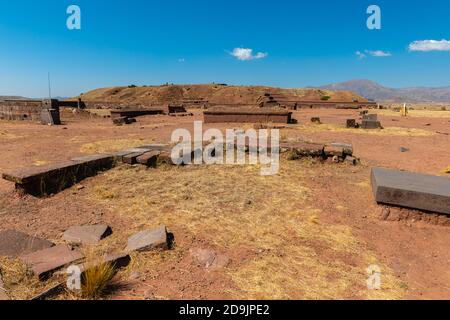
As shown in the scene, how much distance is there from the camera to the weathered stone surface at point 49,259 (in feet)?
9.62

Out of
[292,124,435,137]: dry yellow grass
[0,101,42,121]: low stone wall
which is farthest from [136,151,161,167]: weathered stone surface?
[0,101,42,121]: low stone wall

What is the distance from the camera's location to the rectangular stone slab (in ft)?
13.9

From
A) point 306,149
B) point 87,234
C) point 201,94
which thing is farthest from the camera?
point 201,94

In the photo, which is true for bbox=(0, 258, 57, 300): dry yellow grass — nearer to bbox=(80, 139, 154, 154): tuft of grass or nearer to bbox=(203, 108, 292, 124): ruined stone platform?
bbox=(80, 139, 154, 154): tuft of grass

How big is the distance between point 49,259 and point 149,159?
403 cm

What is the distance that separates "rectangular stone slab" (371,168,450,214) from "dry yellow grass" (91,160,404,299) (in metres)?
0.82

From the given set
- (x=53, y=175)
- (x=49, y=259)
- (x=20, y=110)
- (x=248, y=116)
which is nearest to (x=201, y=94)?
(x=20, y=110)

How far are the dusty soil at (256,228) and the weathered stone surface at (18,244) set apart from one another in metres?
0.26

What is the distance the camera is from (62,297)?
104 inches

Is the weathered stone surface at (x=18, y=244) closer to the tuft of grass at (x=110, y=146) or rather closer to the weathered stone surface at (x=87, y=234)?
the weathered stone surface at (x=87, y=234)

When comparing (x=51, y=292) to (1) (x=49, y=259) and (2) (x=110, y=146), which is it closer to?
(1) (x=49, y=259)

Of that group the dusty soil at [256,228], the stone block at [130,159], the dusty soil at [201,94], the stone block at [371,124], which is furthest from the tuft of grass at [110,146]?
the dusty soil at [201,94]

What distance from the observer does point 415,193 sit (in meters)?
4.32
